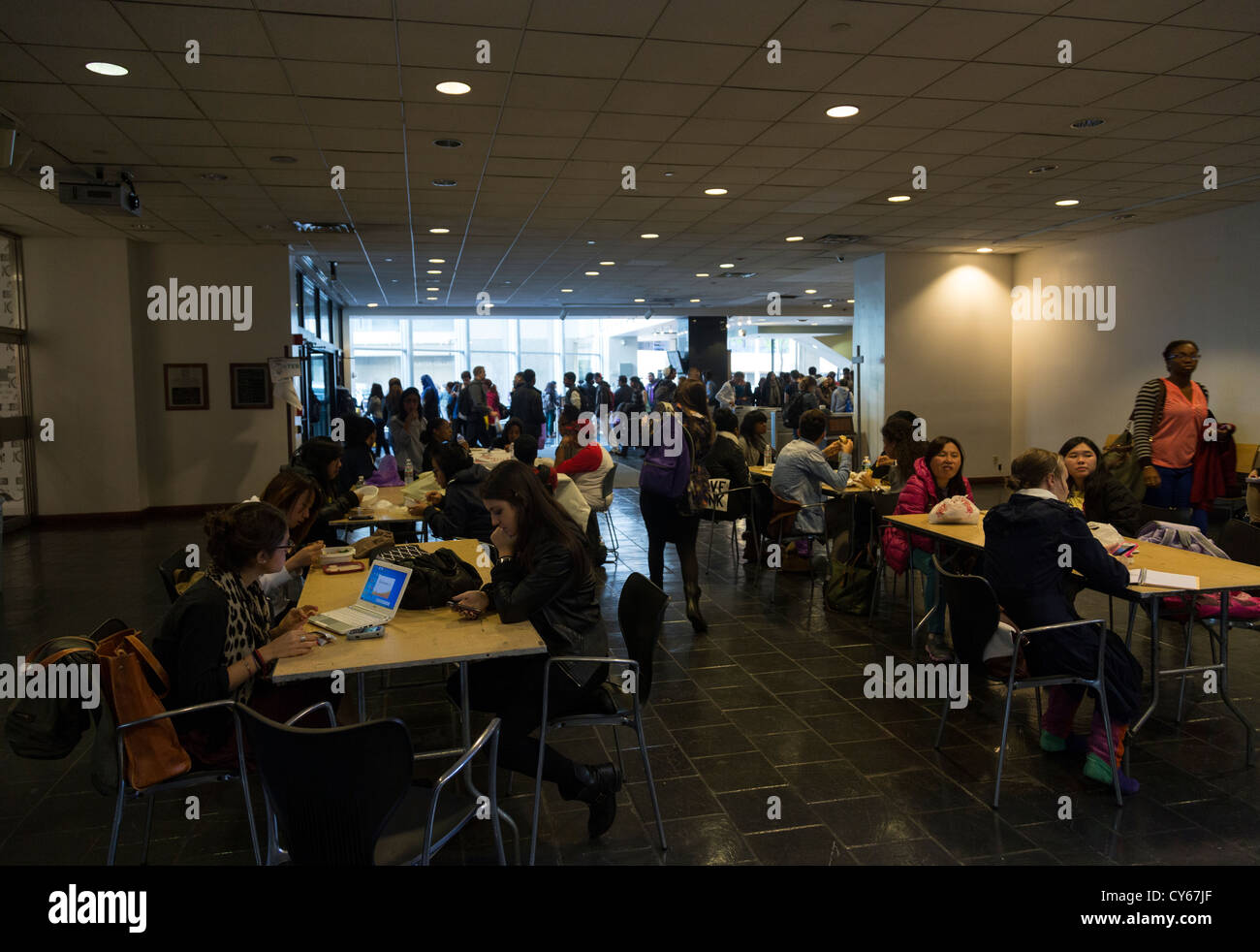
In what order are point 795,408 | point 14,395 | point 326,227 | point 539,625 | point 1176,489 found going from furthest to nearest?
1. point 795,408
2. point 14,395
3. point 326,227
4. point 1176,489
5. point 539,625

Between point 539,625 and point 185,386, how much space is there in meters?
9.15

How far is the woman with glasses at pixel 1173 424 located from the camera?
236 inches

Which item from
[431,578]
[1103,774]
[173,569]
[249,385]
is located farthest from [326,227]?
[1103,774]

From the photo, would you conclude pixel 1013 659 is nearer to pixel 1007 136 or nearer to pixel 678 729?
pixel 678 729

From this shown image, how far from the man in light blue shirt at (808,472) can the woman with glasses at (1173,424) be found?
2.02 meters

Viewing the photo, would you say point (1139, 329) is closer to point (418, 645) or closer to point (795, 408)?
point (795, 408)

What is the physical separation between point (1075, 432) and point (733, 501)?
6863 millimetres

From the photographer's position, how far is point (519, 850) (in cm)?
297

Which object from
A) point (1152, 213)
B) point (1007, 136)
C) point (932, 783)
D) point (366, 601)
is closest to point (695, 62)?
point (1007, 136)

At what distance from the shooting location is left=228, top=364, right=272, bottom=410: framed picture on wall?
10.5m

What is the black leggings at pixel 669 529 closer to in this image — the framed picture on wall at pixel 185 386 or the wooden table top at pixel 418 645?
the wooden table top at pixel 418 645

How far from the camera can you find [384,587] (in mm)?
3072

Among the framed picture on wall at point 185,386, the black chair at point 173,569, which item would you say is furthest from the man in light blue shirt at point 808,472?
the framed picture on wall at point 185,386

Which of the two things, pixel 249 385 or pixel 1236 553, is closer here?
pixel 1236 553
